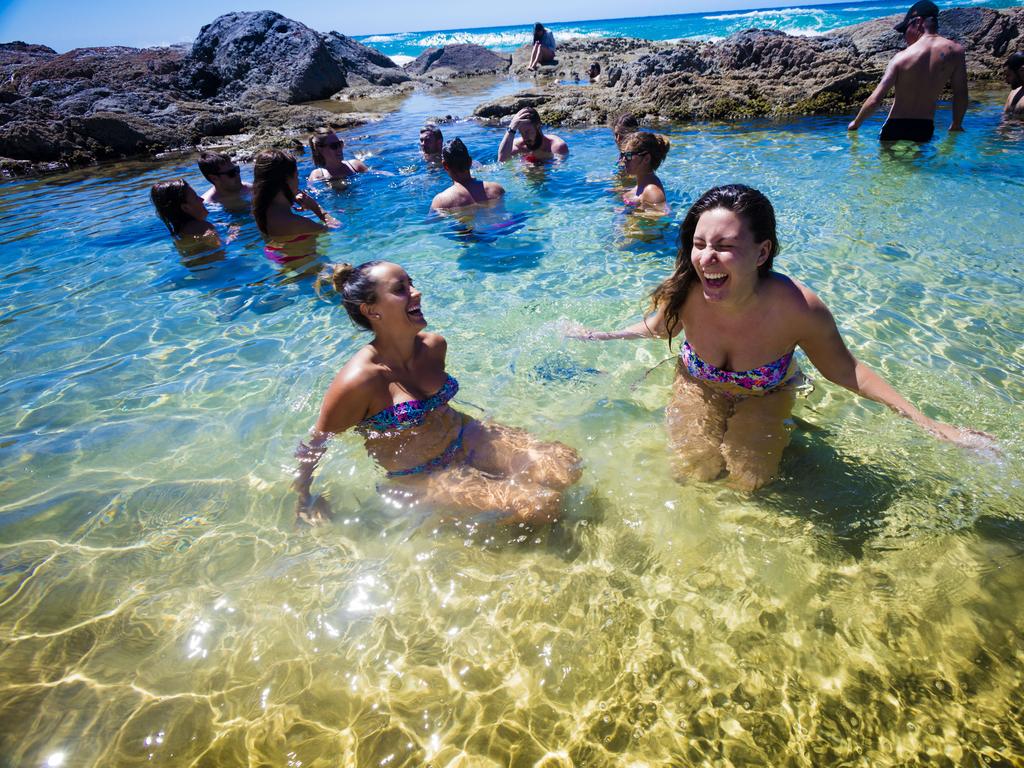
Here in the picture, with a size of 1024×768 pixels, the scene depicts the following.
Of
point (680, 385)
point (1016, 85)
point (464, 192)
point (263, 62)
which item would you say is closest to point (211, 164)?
point (464, 192)

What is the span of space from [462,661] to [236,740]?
0.93m

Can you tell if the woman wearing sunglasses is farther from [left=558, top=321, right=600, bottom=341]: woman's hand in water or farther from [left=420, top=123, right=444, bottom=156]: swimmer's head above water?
[left=420, top=123, right=444, bottom=156]: swimmer's head above water

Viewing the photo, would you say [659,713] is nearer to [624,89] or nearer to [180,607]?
[180,607]

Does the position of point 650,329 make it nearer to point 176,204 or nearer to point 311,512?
point 311,512

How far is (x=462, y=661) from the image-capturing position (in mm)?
2326

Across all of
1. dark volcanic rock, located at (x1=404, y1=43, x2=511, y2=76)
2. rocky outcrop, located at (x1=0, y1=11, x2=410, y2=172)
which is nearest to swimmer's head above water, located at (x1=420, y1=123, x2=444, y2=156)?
rocky outcrop, located at (x1=0, y1=11, x2=410, y2=172)

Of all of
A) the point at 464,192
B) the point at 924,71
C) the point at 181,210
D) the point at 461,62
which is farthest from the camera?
the point at 461,62

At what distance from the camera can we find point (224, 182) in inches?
331

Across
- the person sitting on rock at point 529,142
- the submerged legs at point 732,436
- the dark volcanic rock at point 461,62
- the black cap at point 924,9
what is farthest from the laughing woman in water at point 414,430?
the dark volcanic rock at point 461,62

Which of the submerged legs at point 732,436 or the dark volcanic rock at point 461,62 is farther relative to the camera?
the dark volcanic rock at point 461,62

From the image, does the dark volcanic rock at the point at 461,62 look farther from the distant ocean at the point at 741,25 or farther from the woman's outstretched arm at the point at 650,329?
the woman's outstretched arm at the point at 650,329

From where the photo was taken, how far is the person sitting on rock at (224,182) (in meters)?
8.23

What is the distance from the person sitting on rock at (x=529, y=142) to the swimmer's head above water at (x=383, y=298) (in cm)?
763

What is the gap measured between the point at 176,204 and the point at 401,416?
5.85m
